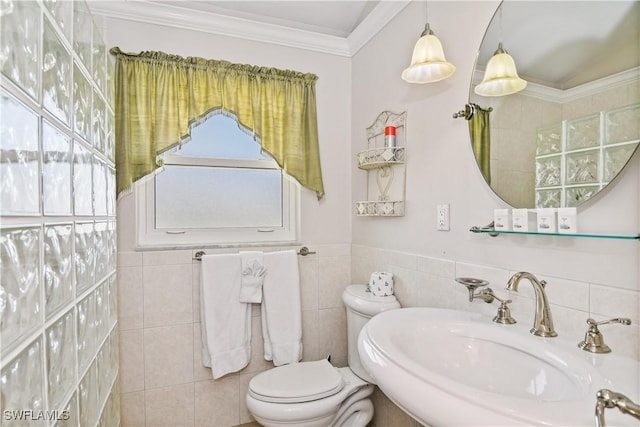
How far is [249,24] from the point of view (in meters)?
2.00

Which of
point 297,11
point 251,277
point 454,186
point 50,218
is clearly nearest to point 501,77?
point 454,186

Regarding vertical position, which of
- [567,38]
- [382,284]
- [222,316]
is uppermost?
[567,38]

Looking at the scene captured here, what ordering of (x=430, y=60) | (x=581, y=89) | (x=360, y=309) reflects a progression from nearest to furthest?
(x=581, y=89)
(x=430, y=60)
(x=360, y=309)

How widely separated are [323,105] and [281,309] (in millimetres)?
1295

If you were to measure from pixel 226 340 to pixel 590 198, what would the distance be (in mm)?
1746

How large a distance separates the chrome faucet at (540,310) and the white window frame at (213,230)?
1.37 meters

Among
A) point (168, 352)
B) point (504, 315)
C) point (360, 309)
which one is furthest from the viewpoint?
point (168, 352)

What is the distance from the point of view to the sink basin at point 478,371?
0.60 metres

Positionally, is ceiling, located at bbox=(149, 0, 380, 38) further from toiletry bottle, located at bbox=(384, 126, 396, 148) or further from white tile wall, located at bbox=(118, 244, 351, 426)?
white tile wall, located at bbox=(118, 244, 351, 426)

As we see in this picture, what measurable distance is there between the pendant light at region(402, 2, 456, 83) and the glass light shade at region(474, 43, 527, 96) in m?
0.16

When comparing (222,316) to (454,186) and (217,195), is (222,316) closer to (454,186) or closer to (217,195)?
(217,195)

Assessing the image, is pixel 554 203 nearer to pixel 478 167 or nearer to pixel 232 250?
pixel 478 167

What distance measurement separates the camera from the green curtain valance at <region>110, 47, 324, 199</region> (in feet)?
5.87

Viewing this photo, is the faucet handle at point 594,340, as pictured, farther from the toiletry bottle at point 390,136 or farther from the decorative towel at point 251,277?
the decorative towel at point 251,277
